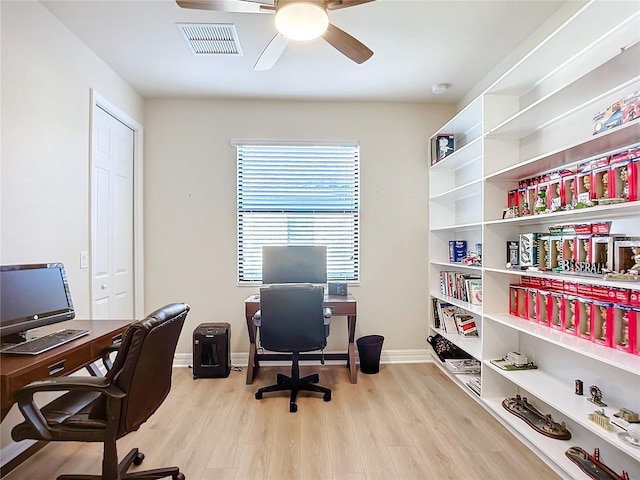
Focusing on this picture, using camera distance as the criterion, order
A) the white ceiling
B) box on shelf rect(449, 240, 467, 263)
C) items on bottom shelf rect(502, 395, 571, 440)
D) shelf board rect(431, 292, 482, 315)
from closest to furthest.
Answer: items on bottom shelf rect(502, 395, 571, 440) < the white ceiling < shelf board rect(431, 292, 482, 315) < box on shelf rect(449, 240, 467, 263)

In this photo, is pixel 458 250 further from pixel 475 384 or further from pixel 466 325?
pixel 475 384

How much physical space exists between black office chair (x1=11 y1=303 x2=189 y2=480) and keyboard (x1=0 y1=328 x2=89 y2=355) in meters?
0.20

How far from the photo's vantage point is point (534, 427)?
7.14 feet

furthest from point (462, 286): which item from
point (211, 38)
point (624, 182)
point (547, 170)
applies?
point (211, 38)

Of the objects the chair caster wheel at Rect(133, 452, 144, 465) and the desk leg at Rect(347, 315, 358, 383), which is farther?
the desk leg at Rect(347, 315, 358, 383)

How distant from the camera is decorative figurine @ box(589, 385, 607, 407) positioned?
6.12 feet

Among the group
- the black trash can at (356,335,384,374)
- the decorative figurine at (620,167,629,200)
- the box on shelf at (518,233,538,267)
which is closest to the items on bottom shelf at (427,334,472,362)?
the black trash can at (356,335,384,374)

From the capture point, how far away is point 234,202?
367 cm

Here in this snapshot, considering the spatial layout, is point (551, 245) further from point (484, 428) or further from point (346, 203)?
point (346, 203)

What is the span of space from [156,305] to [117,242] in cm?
80

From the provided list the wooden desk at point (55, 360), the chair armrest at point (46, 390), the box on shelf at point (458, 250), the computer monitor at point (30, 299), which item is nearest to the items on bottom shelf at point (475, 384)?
the box on shelf at point (458, 250)

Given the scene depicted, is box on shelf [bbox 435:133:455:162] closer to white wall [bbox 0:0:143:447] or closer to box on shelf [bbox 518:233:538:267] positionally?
box on shelf [bbox 518:233:538:267]

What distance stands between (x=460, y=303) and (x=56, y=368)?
9.26 feet

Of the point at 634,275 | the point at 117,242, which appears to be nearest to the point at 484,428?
the point at 634,275
